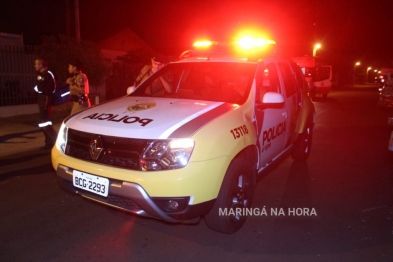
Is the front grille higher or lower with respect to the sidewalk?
higher

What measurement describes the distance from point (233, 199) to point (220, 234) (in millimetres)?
442

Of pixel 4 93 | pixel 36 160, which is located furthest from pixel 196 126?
pixel 4 93

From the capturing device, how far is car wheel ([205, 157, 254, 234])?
350 cm

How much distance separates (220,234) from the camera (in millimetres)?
3916

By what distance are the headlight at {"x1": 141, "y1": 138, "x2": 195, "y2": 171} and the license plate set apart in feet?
1.33

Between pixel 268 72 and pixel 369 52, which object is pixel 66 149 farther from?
pixel 369 52

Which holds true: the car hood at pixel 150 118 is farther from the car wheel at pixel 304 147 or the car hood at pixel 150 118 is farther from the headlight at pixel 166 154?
the car wheel at pixel 304 147

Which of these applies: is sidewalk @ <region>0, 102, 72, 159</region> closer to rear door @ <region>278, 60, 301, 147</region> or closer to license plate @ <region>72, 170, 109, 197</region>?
license plate @ <region>72, 170, 109, 197</region>

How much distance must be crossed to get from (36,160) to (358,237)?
530 cm

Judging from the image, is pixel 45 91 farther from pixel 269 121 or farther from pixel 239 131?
pixel 239 131

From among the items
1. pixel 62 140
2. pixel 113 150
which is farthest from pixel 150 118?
pixel 62 140

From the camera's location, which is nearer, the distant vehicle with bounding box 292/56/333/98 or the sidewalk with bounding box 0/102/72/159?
the sidewalk with bounding box 0/102/72/159

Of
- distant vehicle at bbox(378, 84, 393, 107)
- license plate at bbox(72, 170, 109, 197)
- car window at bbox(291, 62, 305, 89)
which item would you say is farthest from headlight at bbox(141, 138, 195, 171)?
distant vehicle at bbox(378, 84, 393, 107)

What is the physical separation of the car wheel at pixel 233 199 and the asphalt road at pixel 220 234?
6.9 inches
